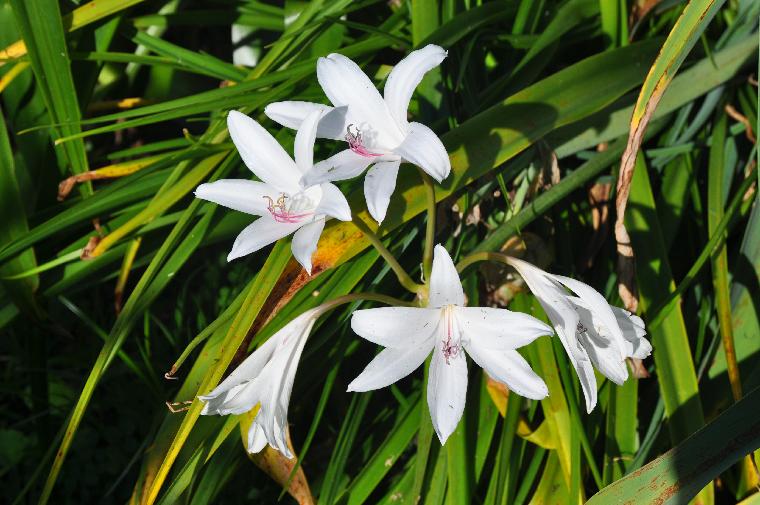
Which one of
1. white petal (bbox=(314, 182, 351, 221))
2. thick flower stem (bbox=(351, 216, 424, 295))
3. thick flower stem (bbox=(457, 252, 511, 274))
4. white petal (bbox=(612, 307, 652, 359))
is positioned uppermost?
white petal (bbox=(314, 182, 351, 221))

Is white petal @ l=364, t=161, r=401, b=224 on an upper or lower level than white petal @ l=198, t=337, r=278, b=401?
upper

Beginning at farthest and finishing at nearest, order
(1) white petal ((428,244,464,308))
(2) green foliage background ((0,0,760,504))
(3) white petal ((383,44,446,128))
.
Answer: (2) green foliage background ((0,0,760,504))
(3) white petal ((383,44,446,128))
(1) white petal ((428,244,464,308))

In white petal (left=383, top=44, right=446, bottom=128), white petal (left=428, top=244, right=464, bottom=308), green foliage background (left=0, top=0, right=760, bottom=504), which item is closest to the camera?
white petal (left=428, top=244, right=464, bottom=308)

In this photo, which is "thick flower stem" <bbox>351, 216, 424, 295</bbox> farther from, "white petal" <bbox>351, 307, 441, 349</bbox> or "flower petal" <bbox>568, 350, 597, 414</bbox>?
"flower petal" <bbox>568, 350, 597, 414</bbox>

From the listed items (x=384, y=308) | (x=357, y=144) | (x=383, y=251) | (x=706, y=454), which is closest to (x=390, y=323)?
(x=384, y=308)

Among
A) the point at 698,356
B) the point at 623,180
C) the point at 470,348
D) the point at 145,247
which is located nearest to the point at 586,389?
the point at 470,348

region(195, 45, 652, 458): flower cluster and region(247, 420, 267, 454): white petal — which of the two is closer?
region(195, 45, 652, 458): flower cluster

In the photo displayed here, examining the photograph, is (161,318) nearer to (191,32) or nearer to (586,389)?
(191,32)

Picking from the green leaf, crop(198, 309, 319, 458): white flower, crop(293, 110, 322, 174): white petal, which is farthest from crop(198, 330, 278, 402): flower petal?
the green leaf

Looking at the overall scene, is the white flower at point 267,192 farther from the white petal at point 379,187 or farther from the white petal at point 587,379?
the white petal at point 587,379
